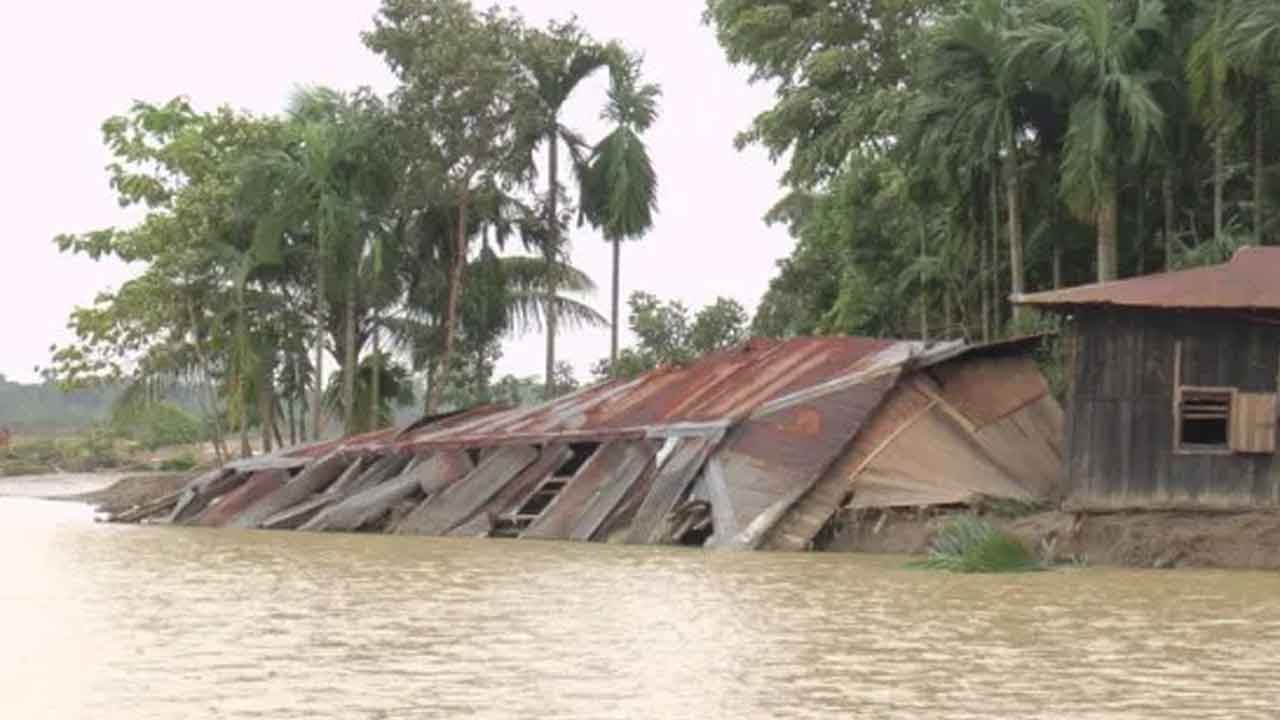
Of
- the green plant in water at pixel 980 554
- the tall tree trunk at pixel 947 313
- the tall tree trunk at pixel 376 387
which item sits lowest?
the green plant in water at pixel 980 554

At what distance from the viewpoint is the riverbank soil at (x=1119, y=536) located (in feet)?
61.4

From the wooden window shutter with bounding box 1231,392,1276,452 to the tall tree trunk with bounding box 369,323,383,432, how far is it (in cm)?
2548

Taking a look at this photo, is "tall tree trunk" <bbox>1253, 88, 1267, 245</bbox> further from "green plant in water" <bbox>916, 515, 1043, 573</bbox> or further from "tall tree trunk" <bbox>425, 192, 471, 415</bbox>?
"tall tree trunk" <bbox>425, 192, 471, 415</bbox>

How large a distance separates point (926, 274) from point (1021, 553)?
60.9 feet

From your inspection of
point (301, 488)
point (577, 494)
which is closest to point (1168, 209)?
point (577, 494)

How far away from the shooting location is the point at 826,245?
1597 inches

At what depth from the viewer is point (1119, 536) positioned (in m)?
19.4

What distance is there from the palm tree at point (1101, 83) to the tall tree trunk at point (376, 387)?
65.3 ft

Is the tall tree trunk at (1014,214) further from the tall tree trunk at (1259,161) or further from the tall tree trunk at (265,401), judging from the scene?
the tall tree trunk at (265,401)

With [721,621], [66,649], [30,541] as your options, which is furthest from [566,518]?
[66,649]

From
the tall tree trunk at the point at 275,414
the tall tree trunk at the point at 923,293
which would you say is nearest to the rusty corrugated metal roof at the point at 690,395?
the tall tree trunk at the point at 923,293

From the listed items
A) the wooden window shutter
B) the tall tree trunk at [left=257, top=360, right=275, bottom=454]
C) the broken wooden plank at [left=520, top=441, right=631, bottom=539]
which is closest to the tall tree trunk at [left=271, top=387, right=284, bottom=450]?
the tall tree trunk at [left=257, top=360, right=275, bottom=454]

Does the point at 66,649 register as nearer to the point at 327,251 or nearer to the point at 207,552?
the point at 207,552

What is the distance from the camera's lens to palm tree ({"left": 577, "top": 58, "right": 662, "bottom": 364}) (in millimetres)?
40281
